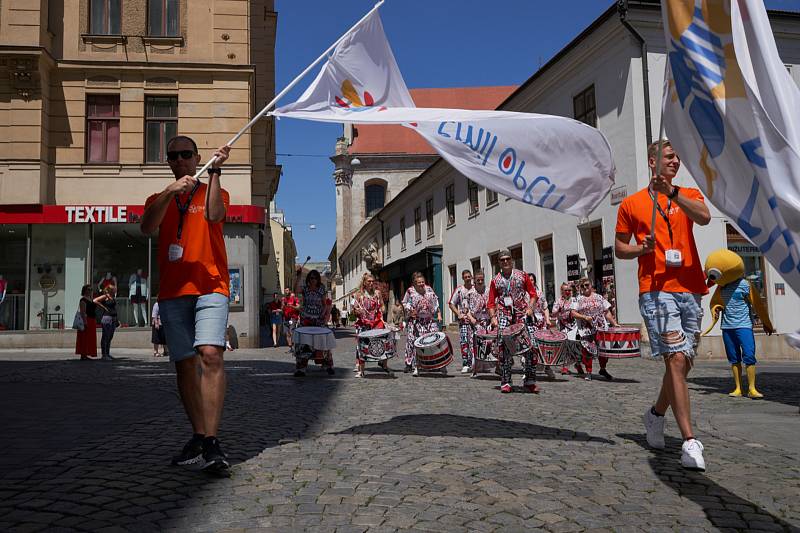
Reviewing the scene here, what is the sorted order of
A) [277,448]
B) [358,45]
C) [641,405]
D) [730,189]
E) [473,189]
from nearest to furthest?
[730,189], [277,448], [358,45], [641,405], [473,189]

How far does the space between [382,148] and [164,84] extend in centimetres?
4105

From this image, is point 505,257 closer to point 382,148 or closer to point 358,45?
point 358,45

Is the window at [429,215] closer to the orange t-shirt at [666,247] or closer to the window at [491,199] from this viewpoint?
the window at [491,199]

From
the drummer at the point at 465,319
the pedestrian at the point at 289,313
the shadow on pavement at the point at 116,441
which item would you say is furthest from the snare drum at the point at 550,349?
the pedestrian at the point at 289,313

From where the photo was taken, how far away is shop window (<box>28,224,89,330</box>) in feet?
67.2

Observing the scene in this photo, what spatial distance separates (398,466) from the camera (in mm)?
4512

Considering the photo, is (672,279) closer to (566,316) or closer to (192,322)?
(192,322)

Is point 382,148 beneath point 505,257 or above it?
above

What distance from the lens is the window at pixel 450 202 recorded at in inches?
1214

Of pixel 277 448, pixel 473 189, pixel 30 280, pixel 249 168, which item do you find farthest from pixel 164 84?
pixel 277 448

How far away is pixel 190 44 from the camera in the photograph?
69.6 ft

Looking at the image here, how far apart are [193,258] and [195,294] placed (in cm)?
24

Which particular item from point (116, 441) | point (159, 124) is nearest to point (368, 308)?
point (116, 441)

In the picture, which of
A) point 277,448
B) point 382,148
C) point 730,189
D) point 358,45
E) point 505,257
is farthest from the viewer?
point 382,148
